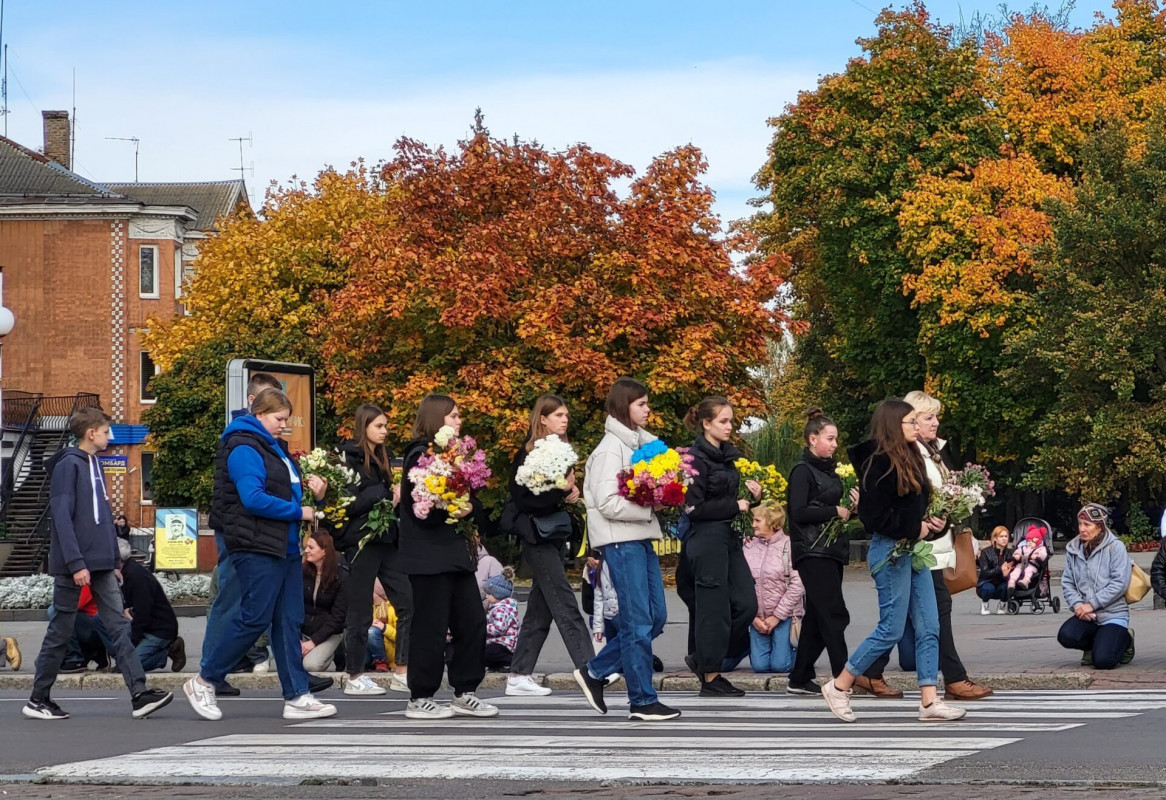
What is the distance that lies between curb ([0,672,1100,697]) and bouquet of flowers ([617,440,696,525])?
3.08 metres

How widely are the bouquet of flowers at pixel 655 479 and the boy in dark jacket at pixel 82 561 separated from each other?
352 cm

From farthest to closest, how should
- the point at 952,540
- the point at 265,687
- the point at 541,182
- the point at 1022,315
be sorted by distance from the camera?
the point at 1022,315, the point at 541,182, the point at 265,687, the point at 952,540

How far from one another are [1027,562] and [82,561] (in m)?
16.9

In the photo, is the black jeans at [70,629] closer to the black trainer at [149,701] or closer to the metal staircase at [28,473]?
the black trainer at [149,701]

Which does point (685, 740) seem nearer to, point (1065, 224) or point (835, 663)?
point (835, 663)

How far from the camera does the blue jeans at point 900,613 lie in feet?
35.7

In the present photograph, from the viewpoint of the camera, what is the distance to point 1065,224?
142 ft

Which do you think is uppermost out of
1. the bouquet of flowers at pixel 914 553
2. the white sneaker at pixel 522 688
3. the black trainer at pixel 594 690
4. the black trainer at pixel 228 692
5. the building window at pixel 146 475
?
the building window at pixel 146 475

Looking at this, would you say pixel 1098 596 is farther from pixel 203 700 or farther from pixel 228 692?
pixel 203 700

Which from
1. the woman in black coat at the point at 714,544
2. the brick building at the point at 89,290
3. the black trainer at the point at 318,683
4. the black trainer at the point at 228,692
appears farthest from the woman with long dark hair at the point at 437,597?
Result: the brick building at the point at 89,290

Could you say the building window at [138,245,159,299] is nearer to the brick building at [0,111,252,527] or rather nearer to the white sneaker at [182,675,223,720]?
the brick building at [0,111,252,527]

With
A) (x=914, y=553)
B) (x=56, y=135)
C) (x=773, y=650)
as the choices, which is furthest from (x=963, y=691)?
(x=56, y=135)

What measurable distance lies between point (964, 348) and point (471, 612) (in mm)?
39163

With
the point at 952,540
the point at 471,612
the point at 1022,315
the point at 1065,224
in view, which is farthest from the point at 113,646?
the point at 1022,315
